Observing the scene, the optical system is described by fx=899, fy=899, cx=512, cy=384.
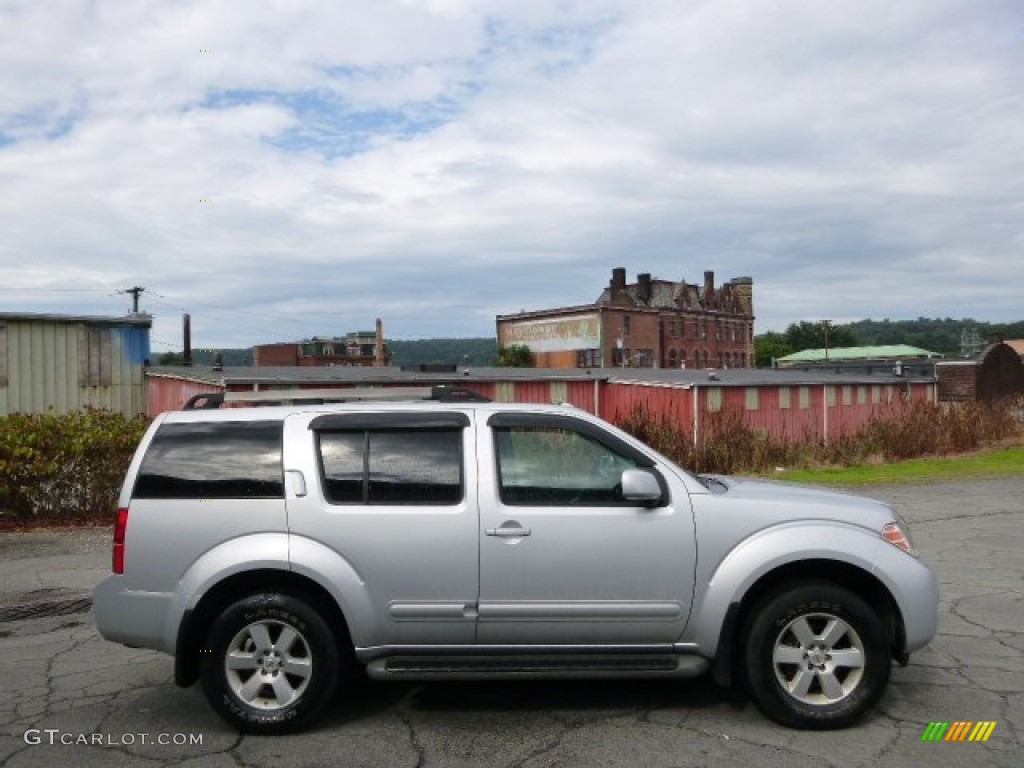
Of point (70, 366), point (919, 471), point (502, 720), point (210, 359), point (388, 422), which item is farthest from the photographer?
point (210, 359)

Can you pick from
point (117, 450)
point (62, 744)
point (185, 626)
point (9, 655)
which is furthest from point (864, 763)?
point (117, 450)

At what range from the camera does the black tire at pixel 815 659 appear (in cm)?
469

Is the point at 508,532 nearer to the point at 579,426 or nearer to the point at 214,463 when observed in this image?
the point at 579,426

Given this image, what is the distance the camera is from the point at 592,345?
278ft

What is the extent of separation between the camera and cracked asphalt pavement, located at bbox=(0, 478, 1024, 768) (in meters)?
4.43

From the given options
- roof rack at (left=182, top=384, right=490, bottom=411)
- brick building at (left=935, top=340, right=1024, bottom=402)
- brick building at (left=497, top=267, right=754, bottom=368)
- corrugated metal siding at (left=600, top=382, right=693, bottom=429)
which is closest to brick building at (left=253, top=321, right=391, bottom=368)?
brick building at (left=497, top=267, right=754, bottom=368)

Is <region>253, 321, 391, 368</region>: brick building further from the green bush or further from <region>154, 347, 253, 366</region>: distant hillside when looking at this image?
the green bush

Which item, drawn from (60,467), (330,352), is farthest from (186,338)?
(330,352)

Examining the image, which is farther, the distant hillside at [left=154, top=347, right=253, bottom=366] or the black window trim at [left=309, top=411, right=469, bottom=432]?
the distant hillside at [left=154, top=347, right=253, bottom=366]

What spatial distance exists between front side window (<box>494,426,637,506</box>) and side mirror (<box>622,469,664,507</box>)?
11cm

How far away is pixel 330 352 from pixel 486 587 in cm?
8879

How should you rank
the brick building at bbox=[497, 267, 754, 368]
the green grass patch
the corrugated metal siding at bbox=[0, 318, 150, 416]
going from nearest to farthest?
→ the green grass patch, the corrugated metal siding at bbox=[0, 318, 150, 416], the brick building at bbox=[497, 267, 754, 368]

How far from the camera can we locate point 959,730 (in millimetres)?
4688

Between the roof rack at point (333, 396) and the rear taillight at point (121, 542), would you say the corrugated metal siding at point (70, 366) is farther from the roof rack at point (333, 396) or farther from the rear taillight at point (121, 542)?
the rear taillight at point (121, 542)
